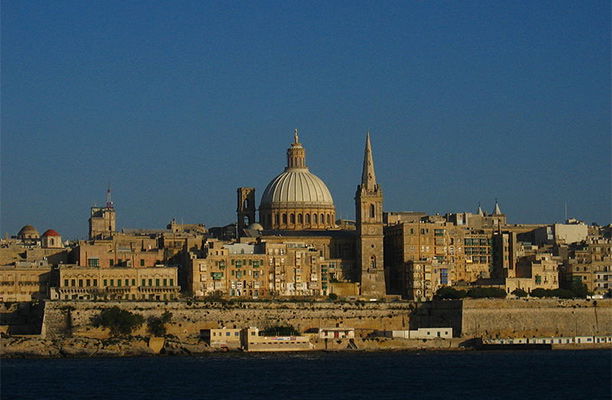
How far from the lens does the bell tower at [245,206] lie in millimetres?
119375

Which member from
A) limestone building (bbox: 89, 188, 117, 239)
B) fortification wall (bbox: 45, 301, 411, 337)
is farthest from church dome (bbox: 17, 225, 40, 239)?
fortification wall (bbox: 45, 301, 411, 337)

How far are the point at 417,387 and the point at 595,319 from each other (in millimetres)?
32057

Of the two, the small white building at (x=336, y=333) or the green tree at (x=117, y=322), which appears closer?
the green tree at (x=117, y=322)

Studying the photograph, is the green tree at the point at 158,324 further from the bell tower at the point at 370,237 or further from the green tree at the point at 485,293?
the green tree at the point at 485,293

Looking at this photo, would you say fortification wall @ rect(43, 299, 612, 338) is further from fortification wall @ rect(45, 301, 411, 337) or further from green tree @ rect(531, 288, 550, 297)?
green tree @ rect(531, 288, 550, 297)

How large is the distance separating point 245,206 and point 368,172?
13253mm

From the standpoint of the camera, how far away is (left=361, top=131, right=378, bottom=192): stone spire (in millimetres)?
108875

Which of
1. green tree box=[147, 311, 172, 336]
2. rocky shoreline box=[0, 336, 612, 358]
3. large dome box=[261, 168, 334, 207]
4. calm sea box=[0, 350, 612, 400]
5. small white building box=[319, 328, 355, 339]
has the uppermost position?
large dome box=[261, 168, 334, 207]

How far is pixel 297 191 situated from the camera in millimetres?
116562

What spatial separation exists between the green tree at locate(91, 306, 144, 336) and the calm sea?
5.77 metres

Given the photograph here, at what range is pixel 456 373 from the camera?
74688 millimetres

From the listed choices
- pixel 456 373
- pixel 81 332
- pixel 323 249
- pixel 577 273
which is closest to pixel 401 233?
pixel 323 249

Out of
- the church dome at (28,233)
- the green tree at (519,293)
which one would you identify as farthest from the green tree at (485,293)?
the church dome at (28,233)

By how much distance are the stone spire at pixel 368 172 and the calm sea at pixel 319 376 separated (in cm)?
2164
